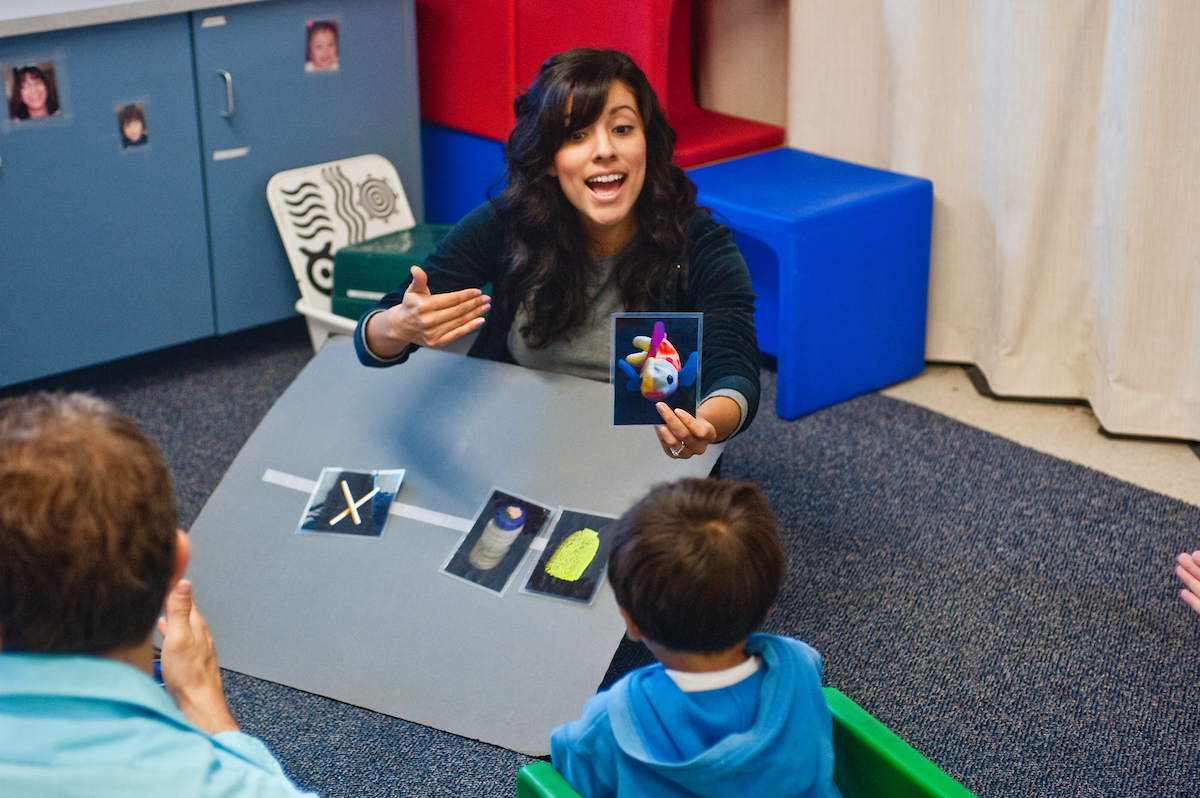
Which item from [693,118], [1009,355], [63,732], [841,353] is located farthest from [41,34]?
[1009,355]

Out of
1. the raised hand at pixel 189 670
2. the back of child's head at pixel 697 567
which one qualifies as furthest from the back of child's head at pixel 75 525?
the back of child's head at pixel 697 567

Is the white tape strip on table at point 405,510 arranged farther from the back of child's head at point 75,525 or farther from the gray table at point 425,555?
the back of child's head at point 75,525

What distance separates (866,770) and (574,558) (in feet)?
2.03

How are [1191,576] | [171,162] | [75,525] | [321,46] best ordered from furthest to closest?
[321,46] < [171,162] < [1191,576] < [75,525]

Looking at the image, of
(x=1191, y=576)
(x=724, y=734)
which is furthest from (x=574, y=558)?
(x=1191, y=576)

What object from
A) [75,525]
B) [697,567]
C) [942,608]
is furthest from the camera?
[942,608]

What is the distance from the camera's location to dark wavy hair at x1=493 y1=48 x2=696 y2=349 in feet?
6.18

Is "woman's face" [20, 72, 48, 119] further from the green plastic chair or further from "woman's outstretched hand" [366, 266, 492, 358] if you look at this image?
the green plastic chair

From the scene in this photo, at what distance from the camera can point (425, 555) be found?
1815 mm

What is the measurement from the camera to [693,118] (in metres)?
3.21

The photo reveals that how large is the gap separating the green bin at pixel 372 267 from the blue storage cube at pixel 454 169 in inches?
13.6

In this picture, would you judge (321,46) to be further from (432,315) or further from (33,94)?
(432,315)

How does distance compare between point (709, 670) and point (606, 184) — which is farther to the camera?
point (606, 184)

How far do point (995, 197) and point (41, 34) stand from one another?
212 cm
